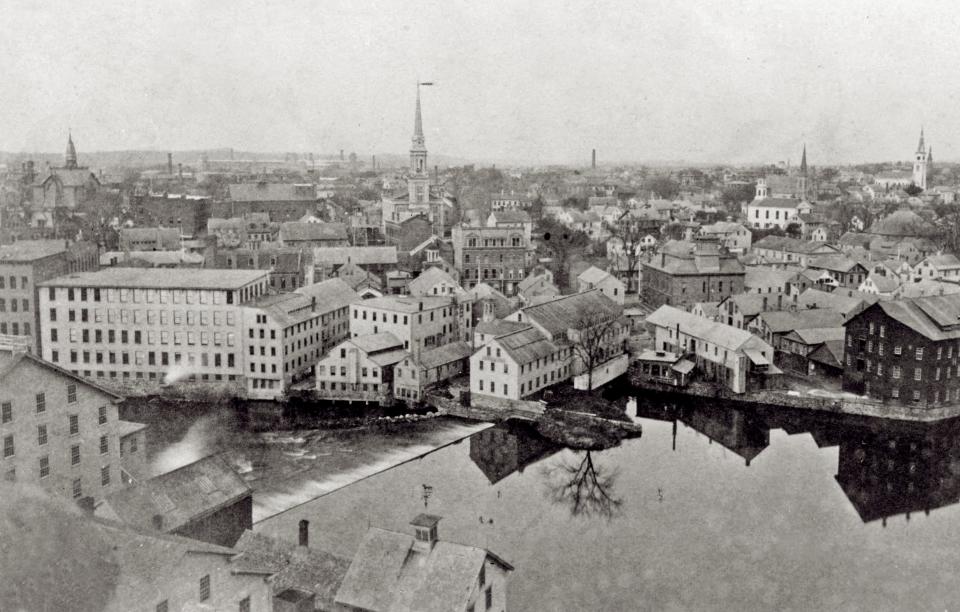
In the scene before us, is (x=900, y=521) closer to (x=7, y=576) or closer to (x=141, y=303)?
(x=7, y=576)

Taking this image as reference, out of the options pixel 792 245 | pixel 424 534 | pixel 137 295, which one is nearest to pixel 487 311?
pixel 137 295

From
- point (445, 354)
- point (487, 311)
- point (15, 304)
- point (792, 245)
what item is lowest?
point (445, 354)

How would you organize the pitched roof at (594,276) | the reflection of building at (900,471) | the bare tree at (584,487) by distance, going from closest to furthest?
the bare tree at (584,487), the reflection of building at (900,471), the pitched roof at (594,276)

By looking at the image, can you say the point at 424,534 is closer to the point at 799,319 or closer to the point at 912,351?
the point at 912,351

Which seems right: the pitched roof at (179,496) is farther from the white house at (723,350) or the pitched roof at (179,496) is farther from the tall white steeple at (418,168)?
the tall white steeple at (418,168)

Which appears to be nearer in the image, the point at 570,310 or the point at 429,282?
the point at 570,310

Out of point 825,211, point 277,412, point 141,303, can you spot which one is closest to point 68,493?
point 277,412

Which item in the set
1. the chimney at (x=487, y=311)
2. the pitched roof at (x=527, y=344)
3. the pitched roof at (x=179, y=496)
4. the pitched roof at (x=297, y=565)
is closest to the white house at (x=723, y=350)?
the pitched roof at (x=527, y=344)

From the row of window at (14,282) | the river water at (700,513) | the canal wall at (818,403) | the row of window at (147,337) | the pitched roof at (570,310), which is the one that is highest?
the row of window at (14,282)
